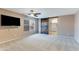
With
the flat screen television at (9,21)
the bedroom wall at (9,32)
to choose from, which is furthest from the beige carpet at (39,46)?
the flat screen television at (9,21)

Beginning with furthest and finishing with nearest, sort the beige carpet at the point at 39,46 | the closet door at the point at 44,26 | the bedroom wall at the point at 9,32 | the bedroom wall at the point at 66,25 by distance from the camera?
1. the closet door at the point at 44,26
2. the bedroom wall at the point at 66,25
3. the bedroom wall at the point at 9,32
4. the beige carpet at the point at 39,46

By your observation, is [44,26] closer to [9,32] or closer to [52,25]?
[52,25]

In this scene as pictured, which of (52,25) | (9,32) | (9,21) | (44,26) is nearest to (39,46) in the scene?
(9,32)

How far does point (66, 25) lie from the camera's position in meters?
11.5

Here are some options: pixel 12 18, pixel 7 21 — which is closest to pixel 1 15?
pixel 7 21

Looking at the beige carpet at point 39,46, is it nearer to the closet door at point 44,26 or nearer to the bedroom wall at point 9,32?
the bedroom wall at point 9,32

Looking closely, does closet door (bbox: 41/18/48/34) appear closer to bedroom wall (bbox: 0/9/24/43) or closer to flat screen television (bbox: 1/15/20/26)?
bedroom wall (bbox: 0/9/24/43)

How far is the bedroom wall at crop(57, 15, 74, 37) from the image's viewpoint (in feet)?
36.9

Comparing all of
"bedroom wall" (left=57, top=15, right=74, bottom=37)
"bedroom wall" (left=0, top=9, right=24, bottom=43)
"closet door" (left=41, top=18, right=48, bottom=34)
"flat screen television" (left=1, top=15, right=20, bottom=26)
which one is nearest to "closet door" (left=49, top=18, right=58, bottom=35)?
"closet door" (left=41, top=18, right=48, bottom=34)

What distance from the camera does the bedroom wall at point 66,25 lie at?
36.9 ft
